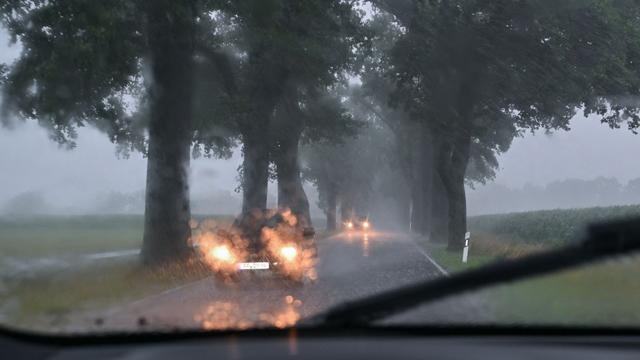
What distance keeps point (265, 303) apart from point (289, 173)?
3172cm

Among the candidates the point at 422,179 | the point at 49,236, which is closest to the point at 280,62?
the point at 49,236

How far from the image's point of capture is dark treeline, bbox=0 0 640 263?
1398 cm

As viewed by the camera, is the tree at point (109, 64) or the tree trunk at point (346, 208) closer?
the tree at point (109, 64)

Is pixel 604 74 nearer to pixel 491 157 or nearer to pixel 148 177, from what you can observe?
pixel 148 177

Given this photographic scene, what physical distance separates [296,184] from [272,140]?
883cm

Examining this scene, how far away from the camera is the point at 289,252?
702 inches


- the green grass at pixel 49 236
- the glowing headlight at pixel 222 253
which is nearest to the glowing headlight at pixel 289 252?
the glowing headlight at pixel 222 253

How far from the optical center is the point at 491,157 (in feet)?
154

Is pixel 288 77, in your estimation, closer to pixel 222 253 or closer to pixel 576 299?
pixel 222 253

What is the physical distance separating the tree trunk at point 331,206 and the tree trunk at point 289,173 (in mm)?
16094

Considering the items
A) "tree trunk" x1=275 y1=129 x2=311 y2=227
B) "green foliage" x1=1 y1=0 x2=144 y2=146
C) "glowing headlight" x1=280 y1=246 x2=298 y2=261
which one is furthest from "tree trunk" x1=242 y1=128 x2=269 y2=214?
"green foliage" x1=1 y1=0 x2=144 y2=146

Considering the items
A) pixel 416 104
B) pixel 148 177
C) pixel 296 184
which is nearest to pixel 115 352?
pixel 148 177

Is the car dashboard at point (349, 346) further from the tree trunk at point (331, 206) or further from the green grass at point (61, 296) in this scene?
the tree trunk at point (331, 206)

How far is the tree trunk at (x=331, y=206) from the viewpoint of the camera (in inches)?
2537
